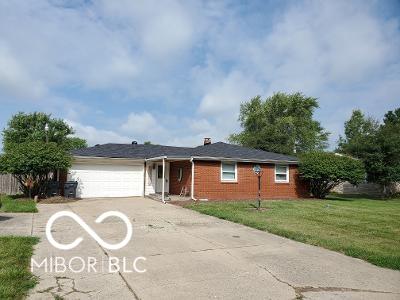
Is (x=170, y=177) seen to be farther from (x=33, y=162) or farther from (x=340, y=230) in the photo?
(x=340, y=230)

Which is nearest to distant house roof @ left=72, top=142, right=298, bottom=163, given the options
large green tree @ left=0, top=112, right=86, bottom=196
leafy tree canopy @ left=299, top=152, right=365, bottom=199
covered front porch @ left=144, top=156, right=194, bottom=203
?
covered front porch @ left=144, top=156, right=194, bottom=203

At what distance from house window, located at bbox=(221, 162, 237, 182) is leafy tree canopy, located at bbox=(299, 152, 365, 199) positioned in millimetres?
4841

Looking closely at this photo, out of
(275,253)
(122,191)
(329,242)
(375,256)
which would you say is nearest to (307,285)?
(275,253)

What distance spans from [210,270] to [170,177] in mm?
17211

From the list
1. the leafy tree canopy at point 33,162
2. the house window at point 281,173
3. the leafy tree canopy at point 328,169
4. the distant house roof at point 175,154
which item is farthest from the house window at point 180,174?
the leafy tree canopy at point 328,169

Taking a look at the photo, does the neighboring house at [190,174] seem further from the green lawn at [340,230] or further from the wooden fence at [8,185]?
the green lawn at [340,230]

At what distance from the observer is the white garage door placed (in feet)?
68.1

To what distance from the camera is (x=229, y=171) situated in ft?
69.1

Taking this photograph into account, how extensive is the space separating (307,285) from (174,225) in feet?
20.0

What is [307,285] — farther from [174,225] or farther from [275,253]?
[174,225]

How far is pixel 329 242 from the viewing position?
341 inches

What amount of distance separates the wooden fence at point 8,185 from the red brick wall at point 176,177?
9144mm

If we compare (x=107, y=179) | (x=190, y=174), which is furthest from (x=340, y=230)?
(x=107, y=179)

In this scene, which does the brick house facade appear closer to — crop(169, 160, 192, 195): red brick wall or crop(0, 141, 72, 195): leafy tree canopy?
crop(169, 160, 192, 195): red brick wall
